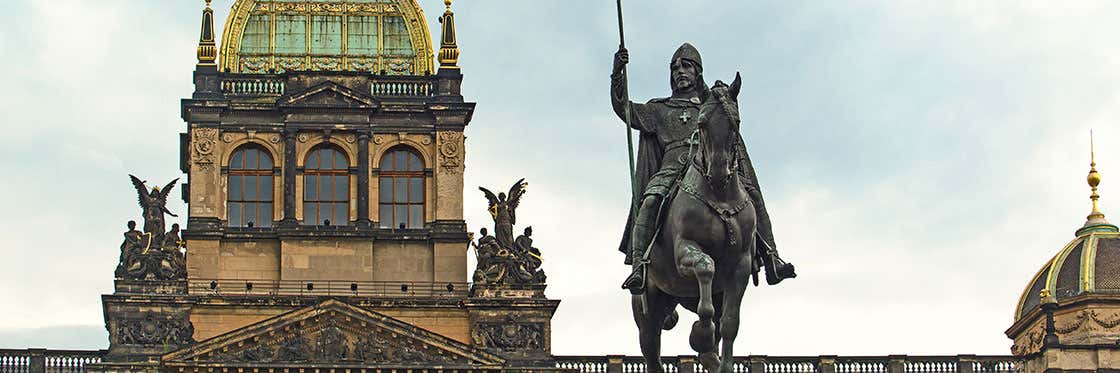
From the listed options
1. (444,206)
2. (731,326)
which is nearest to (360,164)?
(444,206)

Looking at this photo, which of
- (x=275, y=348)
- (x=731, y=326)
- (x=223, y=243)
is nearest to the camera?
(x=731, y=326)

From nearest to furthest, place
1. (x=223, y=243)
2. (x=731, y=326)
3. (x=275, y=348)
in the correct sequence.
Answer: (x=731, y=326), (x=275, y=348), (x=223, y=243)

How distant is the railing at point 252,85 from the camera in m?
81.6

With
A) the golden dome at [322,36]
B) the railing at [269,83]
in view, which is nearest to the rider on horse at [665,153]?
the railing at [269,83]

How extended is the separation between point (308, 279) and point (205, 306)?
3.56m

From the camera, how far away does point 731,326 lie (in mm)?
22594

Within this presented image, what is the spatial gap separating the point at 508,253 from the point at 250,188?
367 inches

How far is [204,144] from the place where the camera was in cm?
8100

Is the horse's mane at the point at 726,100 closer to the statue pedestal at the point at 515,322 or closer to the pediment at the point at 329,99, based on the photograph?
the statue pedestal at the point at 515,322

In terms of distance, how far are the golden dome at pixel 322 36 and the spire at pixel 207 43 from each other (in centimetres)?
62

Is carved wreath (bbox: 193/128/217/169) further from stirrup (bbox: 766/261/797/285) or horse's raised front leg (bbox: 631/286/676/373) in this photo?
stirrup (bbox: 766/261/797/285)

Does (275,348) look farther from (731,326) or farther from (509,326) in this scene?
(731,326)

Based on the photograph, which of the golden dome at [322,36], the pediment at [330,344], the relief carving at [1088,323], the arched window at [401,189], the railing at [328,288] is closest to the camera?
the pediment at [330,344]

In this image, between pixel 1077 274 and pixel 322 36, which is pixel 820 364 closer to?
pixel 1077 274
